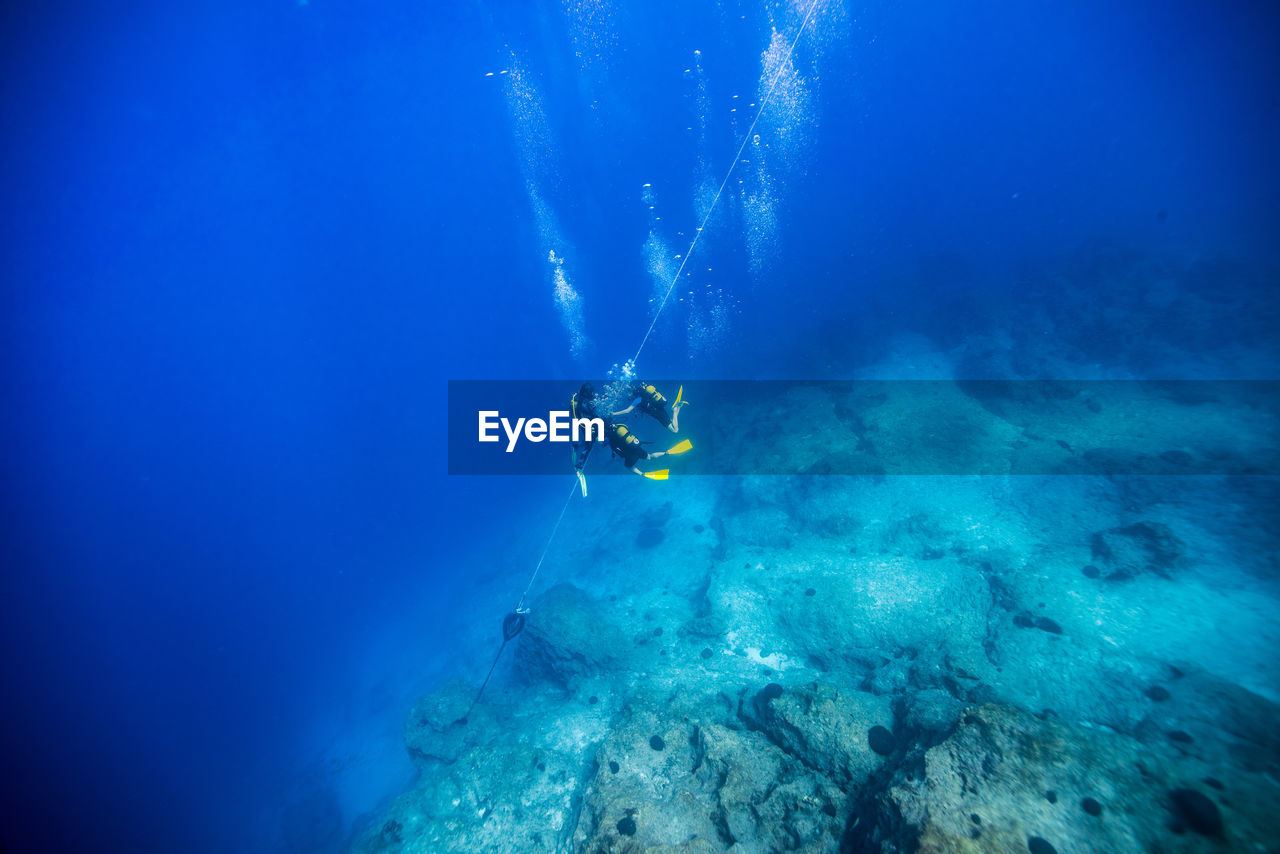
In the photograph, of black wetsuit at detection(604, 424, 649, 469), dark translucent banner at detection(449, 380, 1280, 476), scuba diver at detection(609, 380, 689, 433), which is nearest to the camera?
black wetsuit at detection(604, 424, 649, 469)

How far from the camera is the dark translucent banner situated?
943cm

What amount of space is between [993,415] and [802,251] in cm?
4757

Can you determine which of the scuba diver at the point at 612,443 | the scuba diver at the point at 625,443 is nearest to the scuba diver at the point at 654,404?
the scuba diver at the point at 612,443

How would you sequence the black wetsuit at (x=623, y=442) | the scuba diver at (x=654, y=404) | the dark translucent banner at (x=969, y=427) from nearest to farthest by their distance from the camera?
the black wetsuit at (x=623, y=442) < the scuba diver at (x=654, y=404) < the dark translucent banner at (x=969, y=427)

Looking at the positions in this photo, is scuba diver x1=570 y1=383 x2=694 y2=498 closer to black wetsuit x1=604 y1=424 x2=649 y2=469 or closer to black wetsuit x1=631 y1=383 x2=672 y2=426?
black wetsuit x1=604 y1=424 x2=649 y2=469

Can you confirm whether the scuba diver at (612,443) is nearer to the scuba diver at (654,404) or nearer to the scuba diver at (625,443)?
the scuba diver at (625,443)

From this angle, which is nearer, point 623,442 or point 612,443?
point 623,442

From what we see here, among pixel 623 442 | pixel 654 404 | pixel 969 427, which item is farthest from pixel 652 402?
pixel 969 427

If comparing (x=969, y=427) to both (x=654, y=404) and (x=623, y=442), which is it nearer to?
(x=654, y=404)

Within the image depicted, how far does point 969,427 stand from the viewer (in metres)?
12.0

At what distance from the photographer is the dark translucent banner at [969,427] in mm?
9430

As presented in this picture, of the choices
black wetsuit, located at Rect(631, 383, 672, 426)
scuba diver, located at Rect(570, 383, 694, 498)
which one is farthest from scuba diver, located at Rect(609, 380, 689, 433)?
scuba diver, located at Rect(570, 383, 694, 498)

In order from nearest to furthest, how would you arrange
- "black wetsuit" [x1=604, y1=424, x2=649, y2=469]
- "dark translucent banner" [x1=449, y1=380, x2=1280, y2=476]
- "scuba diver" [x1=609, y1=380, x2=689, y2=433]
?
"black wetsuit" [x1=604, y1=424, x2=649, y2=469], "scuba diver" [x1=609, y1=380, x2=689, y2=433], "dark translucent banner" [x1=449, y1=380, x2=1280, y2=476]

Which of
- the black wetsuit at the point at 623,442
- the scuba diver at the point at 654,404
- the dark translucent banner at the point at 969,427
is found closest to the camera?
the black wetsuit at the point at 623,442
